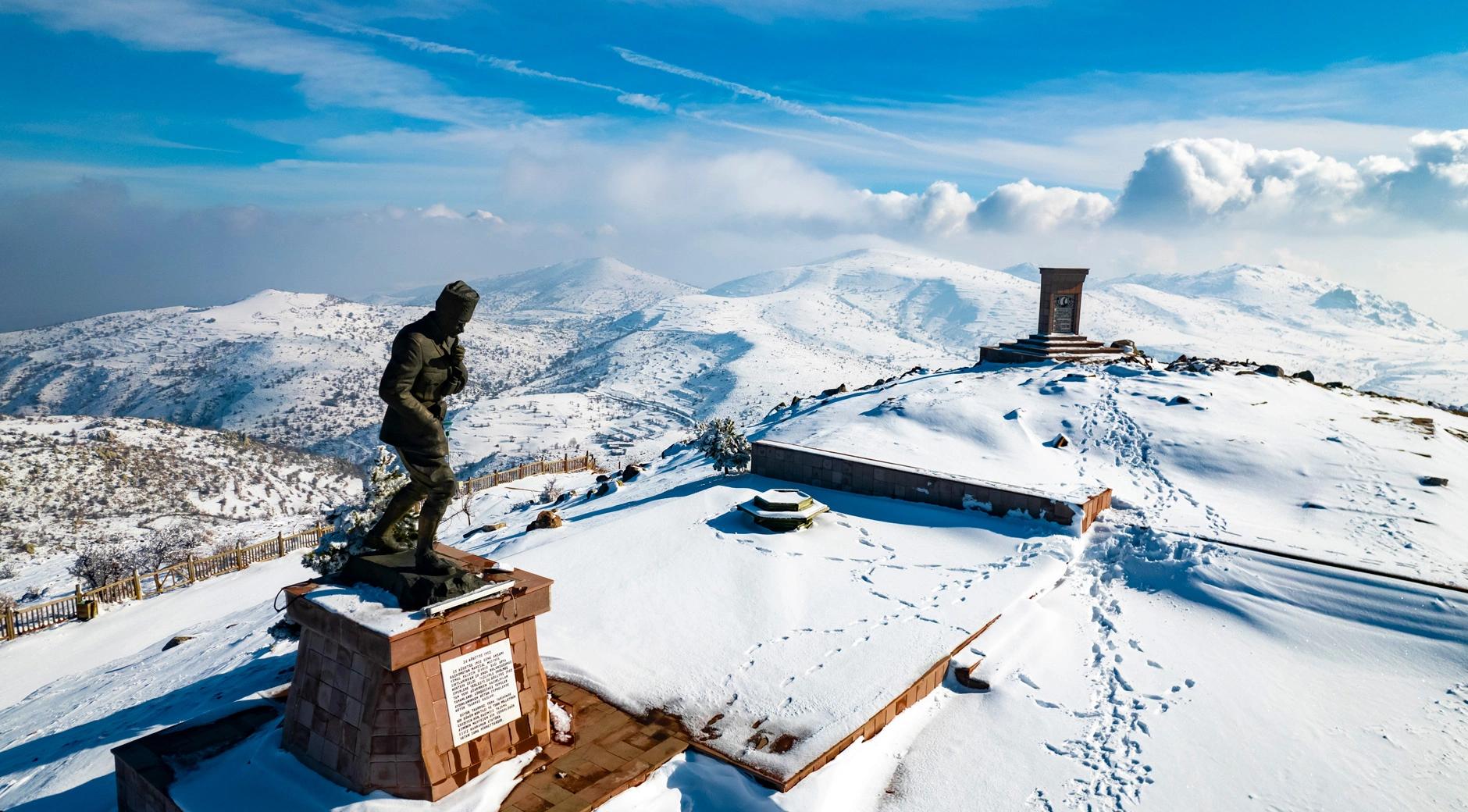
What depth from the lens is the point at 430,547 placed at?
600 centimetres

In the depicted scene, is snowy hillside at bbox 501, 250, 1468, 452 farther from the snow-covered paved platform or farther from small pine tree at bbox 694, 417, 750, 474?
the snow-covered paved platform

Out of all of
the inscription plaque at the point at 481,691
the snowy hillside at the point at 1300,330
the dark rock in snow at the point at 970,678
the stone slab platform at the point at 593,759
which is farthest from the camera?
the snowy hillside at the point at 1300,330

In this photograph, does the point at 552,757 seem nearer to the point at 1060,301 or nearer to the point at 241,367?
the point at 1060,301

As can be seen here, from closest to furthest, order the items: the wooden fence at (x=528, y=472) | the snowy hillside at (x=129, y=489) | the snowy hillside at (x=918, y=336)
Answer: the wooden fence at (x=528, y=472), the snowy hillside at (x=129, y=489), the snowy hillside at (x=918, y=336)

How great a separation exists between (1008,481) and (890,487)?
8.64ft

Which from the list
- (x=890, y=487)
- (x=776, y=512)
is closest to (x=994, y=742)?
(x=776, y=512)

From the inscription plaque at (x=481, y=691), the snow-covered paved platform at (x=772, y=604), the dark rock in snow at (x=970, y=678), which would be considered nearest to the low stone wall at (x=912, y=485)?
the snow-covered paved platform at (x=772, y=604)

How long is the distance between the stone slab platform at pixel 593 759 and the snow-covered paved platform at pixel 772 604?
10.6 inches

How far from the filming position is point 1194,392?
757 inches

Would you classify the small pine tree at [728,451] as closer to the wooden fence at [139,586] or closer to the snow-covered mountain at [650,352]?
the wooden fence at [139,586]

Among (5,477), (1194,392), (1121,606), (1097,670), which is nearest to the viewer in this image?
(1097,670)

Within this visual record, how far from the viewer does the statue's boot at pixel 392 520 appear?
6.16 meters

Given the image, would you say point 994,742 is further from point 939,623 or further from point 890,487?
point 890,487

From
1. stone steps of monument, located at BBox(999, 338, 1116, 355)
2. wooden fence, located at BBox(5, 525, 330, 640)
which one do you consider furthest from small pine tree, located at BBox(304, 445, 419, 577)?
stone steps of monument, located at BBox(999, 338, 1116, 355)
